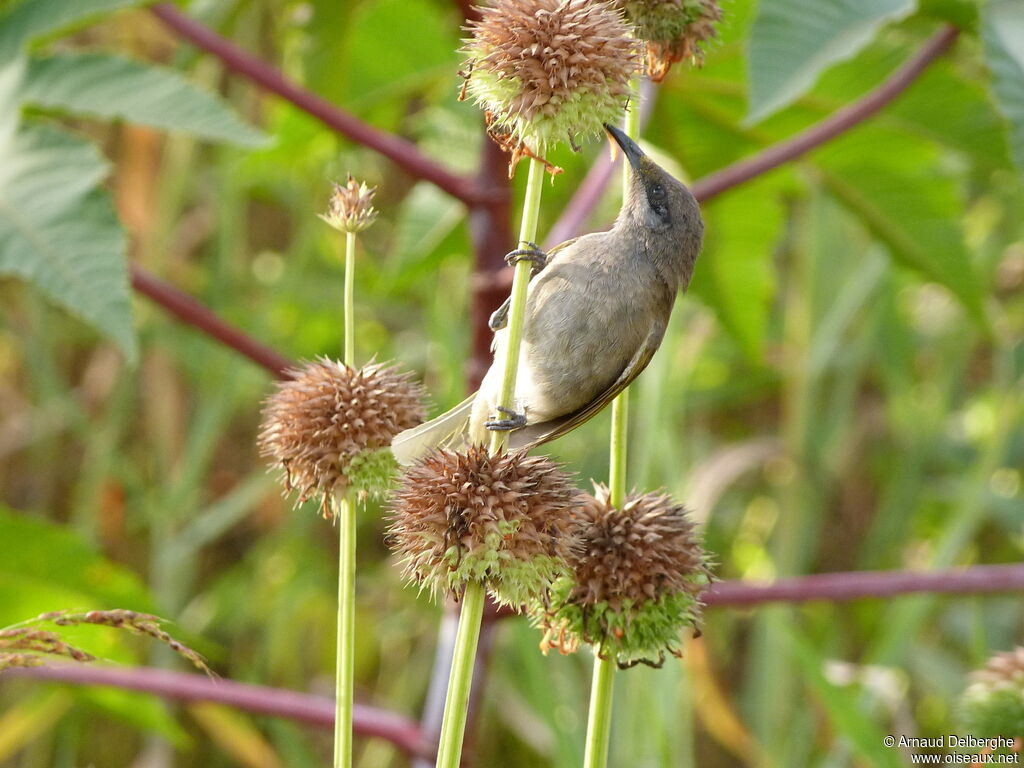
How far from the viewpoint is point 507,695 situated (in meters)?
3.70

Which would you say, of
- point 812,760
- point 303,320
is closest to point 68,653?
point 812,760

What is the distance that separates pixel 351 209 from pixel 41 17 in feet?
4.24

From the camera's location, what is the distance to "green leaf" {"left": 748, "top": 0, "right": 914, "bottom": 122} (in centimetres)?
154

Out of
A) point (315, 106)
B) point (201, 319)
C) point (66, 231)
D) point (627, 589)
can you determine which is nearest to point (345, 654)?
point (627, 589)

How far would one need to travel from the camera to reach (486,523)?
93 centimetres

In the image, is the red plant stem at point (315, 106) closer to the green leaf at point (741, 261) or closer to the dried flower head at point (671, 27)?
the green leaf at point (741, 261)

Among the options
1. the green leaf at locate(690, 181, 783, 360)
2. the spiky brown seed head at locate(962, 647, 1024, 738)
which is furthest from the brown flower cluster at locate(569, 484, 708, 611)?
the green leaf at locate(690, 181, 783, 360)

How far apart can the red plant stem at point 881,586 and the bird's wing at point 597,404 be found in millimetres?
369

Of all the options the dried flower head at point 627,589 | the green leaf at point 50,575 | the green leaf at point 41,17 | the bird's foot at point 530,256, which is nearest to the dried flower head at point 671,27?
the bird's foot at point 530,256

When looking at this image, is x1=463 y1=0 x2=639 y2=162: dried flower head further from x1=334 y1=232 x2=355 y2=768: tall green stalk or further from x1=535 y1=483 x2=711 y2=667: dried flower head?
x1=535 y1=483 x2=711 y2=667: dried flower head

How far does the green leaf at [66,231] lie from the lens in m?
1.51

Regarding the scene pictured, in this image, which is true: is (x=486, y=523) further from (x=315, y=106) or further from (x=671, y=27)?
(x=315, y=106)

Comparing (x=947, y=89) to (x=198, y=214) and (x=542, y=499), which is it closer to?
(x=542, y=499)

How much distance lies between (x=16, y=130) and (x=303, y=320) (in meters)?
2.67
